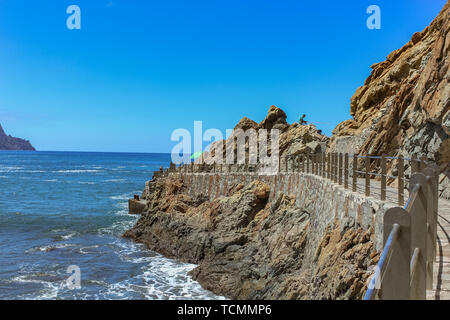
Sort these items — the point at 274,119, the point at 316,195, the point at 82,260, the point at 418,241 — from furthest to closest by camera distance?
1. the point at 274,119
2. the point at 82,260
3. the point at 316,195
4. the point at 418,241

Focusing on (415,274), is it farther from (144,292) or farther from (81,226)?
(81,226)

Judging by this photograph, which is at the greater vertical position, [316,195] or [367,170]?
[367,170]

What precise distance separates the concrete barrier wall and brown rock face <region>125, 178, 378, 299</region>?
0.36m

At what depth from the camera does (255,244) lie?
55.8 ft

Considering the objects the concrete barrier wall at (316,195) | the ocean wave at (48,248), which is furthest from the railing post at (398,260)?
the ocean wave at (48,248)

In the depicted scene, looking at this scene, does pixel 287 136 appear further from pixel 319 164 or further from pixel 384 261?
pixel 384 261

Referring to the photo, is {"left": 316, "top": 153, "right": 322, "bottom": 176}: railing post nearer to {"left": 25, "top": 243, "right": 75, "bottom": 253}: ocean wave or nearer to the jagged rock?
the jagged rock

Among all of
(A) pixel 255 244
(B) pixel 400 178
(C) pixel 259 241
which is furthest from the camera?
(A) pixel 255 244

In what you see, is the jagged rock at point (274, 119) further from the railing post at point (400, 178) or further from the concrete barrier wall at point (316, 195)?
the railing post at point (400, 178)

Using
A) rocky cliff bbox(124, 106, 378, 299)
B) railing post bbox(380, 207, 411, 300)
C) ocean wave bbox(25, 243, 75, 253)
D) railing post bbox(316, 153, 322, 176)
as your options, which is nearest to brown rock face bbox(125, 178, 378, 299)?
rocky cliff bbox(124, 106, 378, 299)

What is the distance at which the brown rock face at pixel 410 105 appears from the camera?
461 inches

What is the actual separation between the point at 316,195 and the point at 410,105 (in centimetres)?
566

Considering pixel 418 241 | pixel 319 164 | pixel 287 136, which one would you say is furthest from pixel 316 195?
pixel 287 136
